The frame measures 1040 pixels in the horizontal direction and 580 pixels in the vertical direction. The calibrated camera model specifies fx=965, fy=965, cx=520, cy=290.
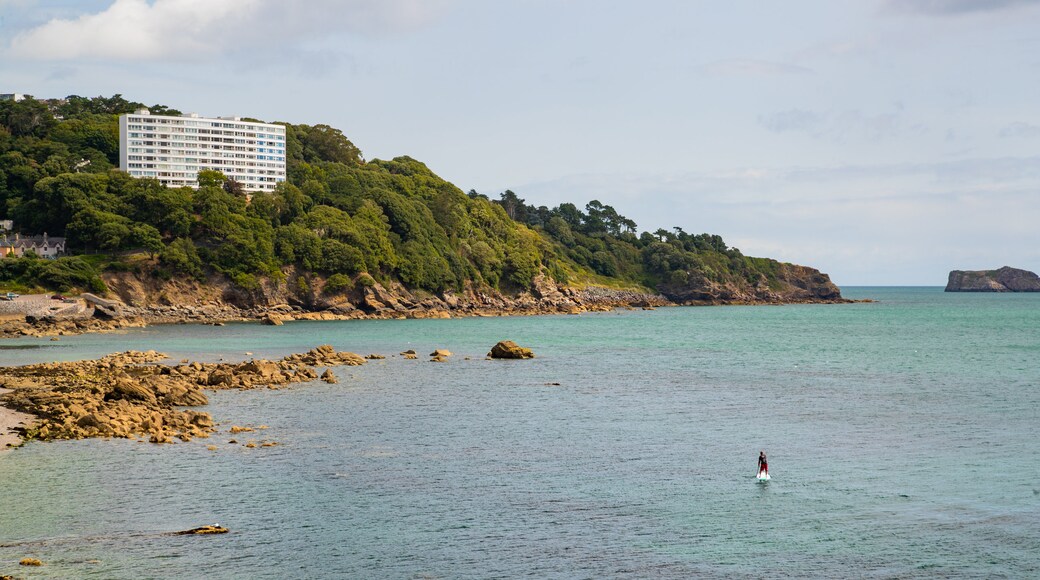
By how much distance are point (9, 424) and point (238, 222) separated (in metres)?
101

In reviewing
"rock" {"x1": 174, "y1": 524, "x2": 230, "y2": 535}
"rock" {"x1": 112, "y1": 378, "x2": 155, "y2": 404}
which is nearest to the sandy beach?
"rock" {"x1": 112, "y1": 378, "x2": 155, "y2": 404}

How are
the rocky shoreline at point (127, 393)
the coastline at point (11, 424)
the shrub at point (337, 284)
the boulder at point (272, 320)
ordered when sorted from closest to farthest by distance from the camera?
the coastline at point (11, 424) < the rocky shoreline at point (127, 393) < the boulder at point (272, 320) < the shrub at point (337, 284)

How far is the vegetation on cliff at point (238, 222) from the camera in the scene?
12538cm

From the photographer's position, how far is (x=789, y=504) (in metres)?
28.3

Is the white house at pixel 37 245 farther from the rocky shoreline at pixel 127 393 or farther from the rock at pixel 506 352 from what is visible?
the rock at pixel 506 352

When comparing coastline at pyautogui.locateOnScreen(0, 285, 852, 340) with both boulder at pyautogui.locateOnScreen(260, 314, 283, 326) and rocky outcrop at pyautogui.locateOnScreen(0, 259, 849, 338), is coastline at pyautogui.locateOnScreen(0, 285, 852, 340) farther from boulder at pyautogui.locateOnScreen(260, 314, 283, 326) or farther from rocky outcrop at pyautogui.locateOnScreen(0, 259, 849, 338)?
rocky outcrop at pyautogui.locateOnScreen(0, 259, 849, 338)

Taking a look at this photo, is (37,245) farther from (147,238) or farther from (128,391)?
(128,391)

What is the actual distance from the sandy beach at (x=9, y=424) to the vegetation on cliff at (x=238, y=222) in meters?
76.5

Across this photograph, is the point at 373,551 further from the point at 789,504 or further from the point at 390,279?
the point at 390,279

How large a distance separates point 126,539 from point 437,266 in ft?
439

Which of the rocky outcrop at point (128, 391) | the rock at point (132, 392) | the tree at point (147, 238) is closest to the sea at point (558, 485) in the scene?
the rocky outcrop at point (128, 391)

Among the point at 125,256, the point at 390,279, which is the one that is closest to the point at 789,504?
the point at 125,256

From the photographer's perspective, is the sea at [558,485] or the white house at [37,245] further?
the white house at [37,245]

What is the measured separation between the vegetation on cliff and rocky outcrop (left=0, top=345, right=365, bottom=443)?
6031cm
